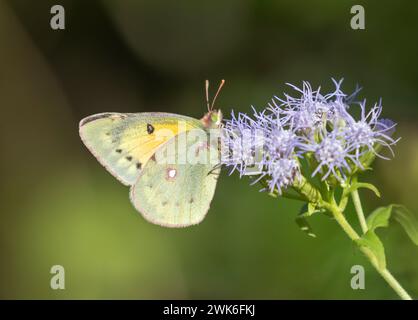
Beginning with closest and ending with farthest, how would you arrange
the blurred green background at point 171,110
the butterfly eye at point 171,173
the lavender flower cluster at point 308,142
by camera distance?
the lavender flower cluster at point 308,142, the butterfly eye at point 171,173, the blurred green background at point 171,110

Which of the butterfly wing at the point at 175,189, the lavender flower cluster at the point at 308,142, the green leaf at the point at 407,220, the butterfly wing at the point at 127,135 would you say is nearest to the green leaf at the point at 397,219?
the green leaf at the point at 407,220

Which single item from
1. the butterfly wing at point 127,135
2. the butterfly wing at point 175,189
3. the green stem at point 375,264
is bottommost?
the green stem at point 375,264

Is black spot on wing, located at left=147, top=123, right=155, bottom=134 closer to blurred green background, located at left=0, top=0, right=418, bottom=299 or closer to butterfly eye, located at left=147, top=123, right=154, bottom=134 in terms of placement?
butterfly eye, located at left=147, top=123, right=154, bottom=134

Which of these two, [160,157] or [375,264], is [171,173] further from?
[375,264]

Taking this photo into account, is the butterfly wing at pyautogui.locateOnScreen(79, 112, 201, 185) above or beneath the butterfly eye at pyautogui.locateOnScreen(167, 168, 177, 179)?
above

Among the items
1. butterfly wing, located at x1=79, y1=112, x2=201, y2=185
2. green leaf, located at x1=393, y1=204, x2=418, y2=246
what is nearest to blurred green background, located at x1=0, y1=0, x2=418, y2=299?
green leaf, located at x1=393, y1=204, x2=418, y2=246

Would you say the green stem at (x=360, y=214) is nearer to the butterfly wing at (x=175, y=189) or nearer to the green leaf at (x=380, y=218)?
the green leaf at (x=380, y=218)

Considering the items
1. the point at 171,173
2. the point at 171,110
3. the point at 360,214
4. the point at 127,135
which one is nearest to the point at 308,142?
the point at 360,214
